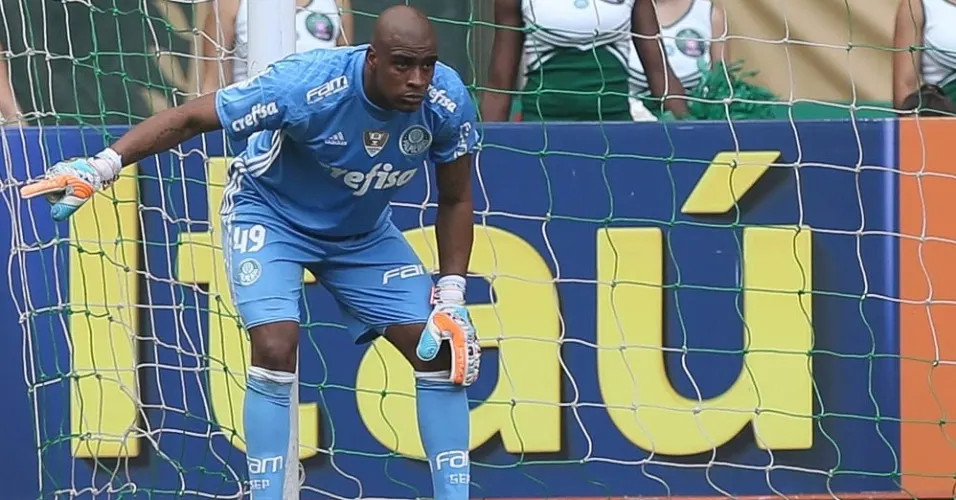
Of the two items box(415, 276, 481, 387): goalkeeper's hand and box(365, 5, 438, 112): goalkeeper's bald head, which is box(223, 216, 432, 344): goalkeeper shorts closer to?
box(415, 276, 481, 387): goalkeeper's hand

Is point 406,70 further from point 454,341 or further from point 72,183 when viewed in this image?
point 72,183

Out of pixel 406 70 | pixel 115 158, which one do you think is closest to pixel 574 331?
pixel 406 70

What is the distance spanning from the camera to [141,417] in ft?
17.0

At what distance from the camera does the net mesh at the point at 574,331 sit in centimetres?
516

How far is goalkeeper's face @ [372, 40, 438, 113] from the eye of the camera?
3541mm

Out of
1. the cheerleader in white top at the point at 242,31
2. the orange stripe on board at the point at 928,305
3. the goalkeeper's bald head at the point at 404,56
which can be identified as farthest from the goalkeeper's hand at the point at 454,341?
the orange stripe on board at the point at 928,305

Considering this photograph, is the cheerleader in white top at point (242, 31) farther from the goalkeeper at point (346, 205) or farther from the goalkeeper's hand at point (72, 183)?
the goalkeeper's hand at point (72, 183)

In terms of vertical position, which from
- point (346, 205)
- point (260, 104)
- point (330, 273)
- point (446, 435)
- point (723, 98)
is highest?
point (723, 98)

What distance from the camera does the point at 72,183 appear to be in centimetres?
343

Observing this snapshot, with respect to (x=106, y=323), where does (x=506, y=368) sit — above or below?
below

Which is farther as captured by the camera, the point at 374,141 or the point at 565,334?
the point at 565,334

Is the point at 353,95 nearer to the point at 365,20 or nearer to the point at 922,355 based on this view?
the point at 365,20

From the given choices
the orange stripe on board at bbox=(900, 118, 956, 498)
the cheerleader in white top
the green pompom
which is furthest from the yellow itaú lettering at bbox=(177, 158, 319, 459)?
the orange stripe on board at bbox=(900, 118, 956, 498)

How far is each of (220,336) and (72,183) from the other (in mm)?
1803
